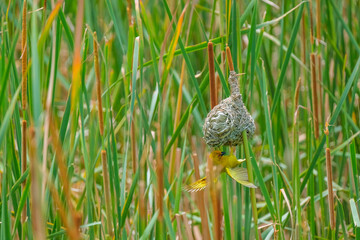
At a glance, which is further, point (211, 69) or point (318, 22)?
point (318, 22)

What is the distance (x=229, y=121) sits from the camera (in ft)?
1.97

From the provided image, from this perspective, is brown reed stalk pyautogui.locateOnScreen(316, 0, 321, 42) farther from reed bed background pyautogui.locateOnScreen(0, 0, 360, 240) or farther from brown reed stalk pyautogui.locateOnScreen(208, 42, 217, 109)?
brown reed stalk pyautogui.locateOnScreen(208, 42, 217, 109)

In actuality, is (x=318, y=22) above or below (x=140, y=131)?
above

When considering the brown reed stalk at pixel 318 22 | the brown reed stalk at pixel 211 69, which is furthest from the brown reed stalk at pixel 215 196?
the brown reed stalk at pixel 318 22

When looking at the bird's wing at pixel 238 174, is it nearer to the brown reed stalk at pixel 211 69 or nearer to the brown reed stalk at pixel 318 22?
the brown reed stalk at pixel 211 69

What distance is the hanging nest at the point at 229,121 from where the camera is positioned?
0.61 meters

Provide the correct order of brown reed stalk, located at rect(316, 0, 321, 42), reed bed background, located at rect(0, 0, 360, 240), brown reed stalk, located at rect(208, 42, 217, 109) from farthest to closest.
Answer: brown reed stalk, located at rect(316, 0, 321, 42) → brown reed stalk, located at rect(208, 42, 217, 109) → reed bed background, located at rect(0, 0, 360, 240)

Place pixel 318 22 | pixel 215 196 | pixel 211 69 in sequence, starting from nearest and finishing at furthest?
pixel 215 196 → pixel 211 69 → pixel 318 22

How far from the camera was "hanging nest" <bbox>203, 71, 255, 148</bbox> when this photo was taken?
0.61m

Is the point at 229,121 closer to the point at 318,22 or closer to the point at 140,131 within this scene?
the point at 140,131

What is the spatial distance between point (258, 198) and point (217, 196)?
849 millimetres

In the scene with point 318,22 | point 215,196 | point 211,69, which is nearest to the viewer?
point 215,196

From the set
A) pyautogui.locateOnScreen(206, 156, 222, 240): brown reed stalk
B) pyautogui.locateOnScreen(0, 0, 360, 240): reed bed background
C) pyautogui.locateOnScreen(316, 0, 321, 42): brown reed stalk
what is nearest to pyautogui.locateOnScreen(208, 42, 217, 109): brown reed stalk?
pyautogui.locateOnScreen(0, 0, 360, 240): reed bed background

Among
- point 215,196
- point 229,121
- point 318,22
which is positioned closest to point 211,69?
point 229,121
